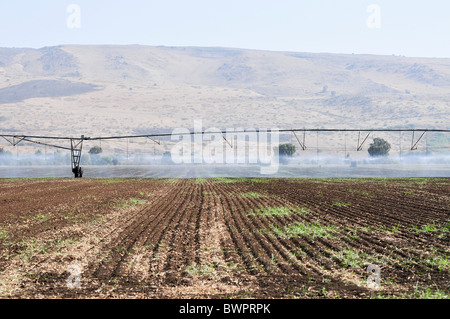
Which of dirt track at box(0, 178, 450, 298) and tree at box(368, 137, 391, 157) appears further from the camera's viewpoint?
tree at box(368, 137, 391, 157)

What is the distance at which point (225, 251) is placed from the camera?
15070 mm

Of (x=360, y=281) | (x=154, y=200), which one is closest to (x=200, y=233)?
(x=360, y=281)

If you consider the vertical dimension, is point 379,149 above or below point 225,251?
above

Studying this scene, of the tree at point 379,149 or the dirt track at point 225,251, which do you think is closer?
the dirt track at point 225,251

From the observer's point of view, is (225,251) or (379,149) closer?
(225,251)

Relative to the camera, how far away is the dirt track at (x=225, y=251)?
1117 cm

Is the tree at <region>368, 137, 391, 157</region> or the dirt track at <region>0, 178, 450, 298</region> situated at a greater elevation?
the tree at <region>368, 137, 391, 157</region>

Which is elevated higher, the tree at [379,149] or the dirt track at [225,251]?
the tree at [379,149]

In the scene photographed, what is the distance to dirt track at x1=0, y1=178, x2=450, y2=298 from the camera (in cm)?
1117
